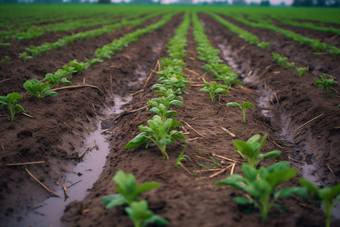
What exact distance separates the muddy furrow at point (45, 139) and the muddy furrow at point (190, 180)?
1.64 feet

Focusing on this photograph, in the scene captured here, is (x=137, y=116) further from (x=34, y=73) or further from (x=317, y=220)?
(x=34, y=73)

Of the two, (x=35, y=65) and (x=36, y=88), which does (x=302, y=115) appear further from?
(x=35, y=65)

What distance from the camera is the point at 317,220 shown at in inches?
62.5

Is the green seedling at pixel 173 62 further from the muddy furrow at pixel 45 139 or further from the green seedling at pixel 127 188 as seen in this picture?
the green seedling at pixel 127 188

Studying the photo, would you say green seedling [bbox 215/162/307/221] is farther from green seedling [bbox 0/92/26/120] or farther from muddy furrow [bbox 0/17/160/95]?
muddy furrow [bbox 0/17/160/95]

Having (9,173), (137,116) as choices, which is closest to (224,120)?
(137,116)

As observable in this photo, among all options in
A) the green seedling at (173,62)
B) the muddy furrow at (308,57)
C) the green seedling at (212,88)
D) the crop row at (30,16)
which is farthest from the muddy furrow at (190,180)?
the crop row at (30,16)

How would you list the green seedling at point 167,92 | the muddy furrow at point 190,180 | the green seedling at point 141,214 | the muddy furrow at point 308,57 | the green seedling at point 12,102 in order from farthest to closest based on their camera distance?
the muddy furrow at point 308,57 < the green seedling at point 167,92 < the green seedling at point 12,102 < the muddy furrow at point 190,180 < the green seedling at point 141,214

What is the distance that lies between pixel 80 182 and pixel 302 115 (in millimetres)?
3625

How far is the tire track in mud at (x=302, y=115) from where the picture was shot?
9.15 feet

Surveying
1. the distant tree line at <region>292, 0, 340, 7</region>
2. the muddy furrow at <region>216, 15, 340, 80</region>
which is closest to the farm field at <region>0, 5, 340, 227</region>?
the muddy furrow at <region>216, 15, 340, 80</region>

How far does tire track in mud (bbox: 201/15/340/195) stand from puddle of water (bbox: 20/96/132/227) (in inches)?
101

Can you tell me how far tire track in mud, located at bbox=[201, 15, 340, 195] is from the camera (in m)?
2.79

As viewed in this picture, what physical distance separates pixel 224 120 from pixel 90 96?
8.68ft
